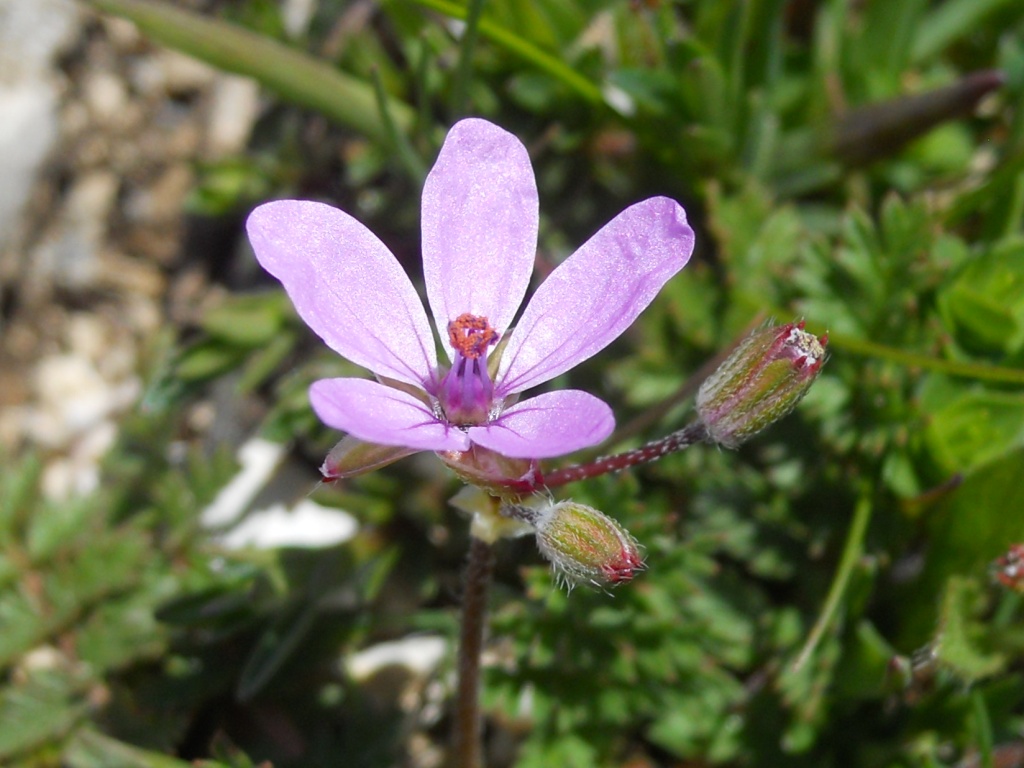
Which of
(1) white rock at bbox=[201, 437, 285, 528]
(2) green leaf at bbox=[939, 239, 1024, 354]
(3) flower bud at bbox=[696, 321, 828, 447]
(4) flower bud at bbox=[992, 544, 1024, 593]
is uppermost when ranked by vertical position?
(1) white rock at bbox=[201, 437, 285, 528]

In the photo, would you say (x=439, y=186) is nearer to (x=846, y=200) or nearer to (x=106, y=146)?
(x=846, y=200)

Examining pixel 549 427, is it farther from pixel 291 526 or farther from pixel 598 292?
pixel 291 526

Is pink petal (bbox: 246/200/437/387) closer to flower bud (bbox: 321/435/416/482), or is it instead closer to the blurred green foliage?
flower bud (bbox: 321/435/416/482)

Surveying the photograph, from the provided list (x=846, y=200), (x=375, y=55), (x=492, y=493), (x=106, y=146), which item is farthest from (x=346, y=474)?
(x=106, y=146)

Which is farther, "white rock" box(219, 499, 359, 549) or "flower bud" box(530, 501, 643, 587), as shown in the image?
"white rock" box(219, 499, 359, 549)

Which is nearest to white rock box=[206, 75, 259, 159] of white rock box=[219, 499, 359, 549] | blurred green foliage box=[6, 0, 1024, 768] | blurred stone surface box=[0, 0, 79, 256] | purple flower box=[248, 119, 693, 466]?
blurred stone surface box=[0, 0, 79, 256]

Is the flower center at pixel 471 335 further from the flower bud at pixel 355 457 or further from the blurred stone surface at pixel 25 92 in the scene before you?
the blurred stone surface at pixel 25 92

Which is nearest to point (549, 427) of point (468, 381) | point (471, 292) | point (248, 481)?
point (468, 381)
